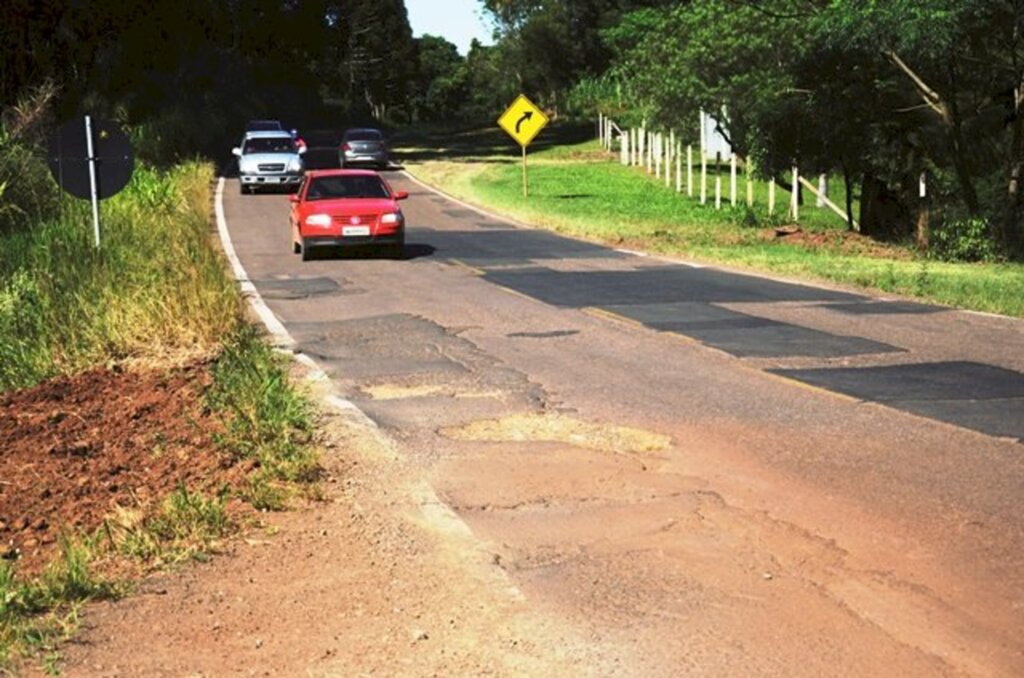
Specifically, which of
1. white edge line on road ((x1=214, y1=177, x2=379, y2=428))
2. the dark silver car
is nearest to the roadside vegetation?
white edge line on road ((x1=214, y1=177, x2=379, y2=428))

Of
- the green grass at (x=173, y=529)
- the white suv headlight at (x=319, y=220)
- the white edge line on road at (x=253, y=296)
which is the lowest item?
the white edge line on road at (x=253, y=296)

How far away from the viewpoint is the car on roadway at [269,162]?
44.0 m

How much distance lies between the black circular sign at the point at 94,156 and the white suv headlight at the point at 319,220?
802 centimetres

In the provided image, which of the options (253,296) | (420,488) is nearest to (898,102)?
(253,296)

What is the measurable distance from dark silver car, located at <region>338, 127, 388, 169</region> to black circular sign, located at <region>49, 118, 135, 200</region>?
40.6 metres

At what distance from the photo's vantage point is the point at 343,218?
968 inches

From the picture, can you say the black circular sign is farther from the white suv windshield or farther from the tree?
the tree

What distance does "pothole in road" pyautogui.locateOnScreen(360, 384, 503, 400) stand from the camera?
10.9 m

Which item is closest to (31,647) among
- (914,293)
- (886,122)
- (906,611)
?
(906,611)

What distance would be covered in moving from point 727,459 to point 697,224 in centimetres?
2571

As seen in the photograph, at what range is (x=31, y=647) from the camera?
17.2 ft

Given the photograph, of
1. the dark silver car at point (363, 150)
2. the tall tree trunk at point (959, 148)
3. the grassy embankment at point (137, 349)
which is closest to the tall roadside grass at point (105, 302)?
the grassy embankment at point (137, 349)

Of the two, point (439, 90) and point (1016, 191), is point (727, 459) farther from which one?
point (439, 90)

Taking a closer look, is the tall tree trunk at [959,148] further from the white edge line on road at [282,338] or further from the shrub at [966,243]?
the white edge line on road at [282,338]
